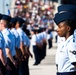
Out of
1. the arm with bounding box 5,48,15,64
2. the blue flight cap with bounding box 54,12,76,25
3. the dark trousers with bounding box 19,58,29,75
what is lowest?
the dark trousers with bounding box 19,58,29,75

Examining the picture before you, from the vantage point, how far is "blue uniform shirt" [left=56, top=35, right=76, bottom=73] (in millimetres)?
6553

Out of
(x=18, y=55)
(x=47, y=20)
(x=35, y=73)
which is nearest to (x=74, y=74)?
(x=18, y=55)

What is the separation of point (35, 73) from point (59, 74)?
10829 mm

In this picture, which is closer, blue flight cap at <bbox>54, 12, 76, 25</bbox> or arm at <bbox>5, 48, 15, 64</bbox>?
blue flight cap at <bbox>54, 12, 76, 25</bbox>

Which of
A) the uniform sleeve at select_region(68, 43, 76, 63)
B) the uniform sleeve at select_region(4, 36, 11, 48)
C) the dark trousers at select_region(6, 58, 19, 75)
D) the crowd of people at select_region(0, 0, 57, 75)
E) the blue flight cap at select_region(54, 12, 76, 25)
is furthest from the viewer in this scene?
the dark trousers at select_region(6, 58, 19, 75)

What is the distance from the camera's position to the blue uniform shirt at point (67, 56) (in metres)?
6.55

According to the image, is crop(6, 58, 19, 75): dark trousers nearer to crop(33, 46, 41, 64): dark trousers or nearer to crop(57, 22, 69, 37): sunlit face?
crop(57, 22, 69, 37): sunlit face

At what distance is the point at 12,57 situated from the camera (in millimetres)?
10805

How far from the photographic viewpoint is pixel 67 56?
22.1 feet

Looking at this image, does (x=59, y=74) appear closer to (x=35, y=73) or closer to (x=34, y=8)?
(x=35, y=73)

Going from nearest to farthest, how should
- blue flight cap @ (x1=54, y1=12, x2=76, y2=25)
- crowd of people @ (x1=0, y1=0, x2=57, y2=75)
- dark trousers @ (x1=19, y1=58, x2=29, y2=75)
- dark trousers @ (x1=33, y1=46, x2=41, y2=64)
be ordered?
blue flight cap @ (x1=54, y1=12, x2=76, y2=25)
crowd of people @ (x1=0, y1=0, x2=57, y2=75)
dark trousers @ (x1=19, y1=58, x2=29, y2=75)
dark trousers @ (x1=33, y1=46, x2=41, y2=64)

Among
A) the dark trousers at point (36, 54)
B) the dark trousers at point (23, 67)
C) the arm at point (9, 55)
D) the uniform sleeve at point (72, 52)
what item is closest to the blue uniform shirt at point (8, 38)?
the arm at point (9, 55)

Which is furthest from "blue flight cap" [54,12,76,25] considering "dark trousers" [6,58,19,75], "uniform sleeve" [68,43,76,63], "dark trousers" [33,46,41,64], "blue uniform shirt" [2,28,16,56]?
"dark trousers" [33,46,41,64]

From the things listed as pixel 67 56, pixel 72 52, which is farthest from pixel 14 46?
pixel 72 52
